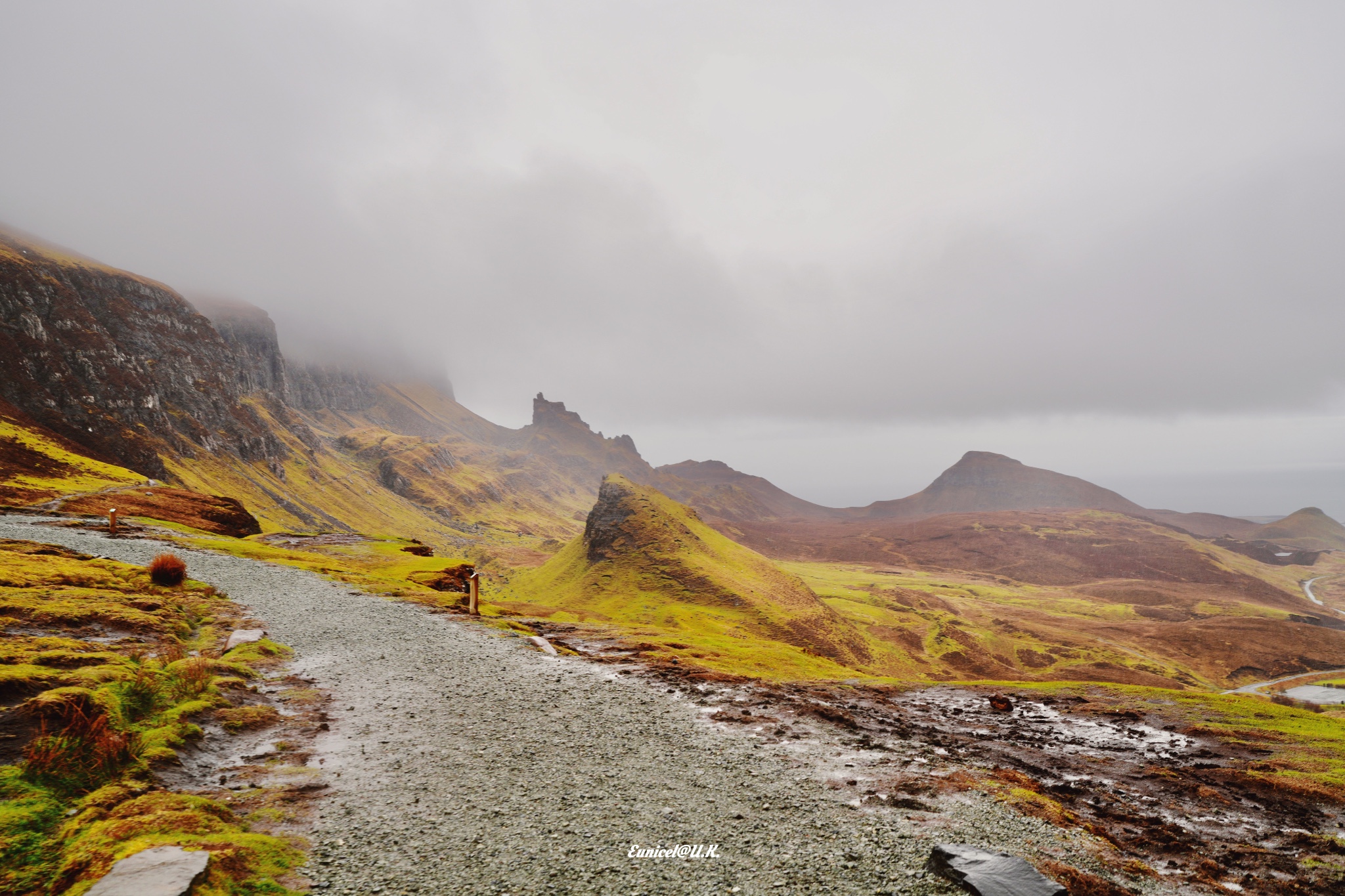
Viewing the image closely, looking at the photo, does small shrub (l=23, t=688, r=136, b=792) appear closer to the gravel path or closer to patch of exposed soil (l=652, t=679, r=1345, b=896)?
the gravel path

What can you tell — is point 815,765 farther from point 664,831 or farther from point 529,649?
point 529,649

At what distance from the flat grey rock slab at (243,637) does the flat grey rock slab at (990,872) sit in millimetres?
26334

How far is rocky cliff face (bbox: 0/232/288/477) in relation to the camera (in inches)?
4631

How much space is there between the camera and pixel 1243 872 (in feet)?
43.3

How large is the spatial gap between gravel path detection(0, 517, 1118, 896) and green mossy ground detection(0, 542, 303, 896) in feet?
6.14

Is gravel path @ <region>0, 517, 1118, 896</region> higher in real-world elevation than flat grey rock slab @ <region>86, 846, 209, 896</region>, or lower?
lower

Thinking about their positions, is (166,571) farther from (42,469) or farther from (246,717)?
(42,469)

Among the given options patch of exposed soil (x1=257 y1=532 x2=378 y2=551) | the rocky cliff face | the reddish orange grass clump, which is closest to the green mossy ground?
the reddish orange grass clump

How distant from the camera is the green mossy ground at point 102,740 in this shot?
24.3 ft

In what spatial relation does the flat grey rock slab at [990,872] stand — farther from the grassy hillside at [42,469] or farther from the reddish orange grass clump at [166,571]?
the grassy hillside at [42,469]

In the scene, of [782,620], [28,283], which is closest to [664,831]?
[782,620]

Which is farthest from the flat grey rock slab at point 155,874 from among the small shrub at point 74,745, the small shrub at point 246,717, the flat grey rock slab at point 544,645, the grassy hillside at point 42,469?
the grassy hillside at point 42,469

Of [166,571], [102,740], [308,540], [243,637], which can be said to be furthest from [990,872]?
Result: [308,540]

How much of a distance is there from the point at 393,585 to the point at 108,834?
142ft
